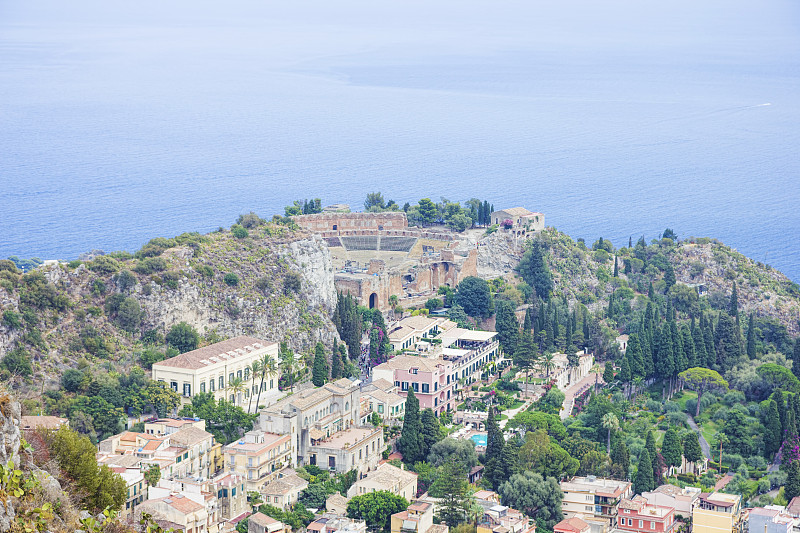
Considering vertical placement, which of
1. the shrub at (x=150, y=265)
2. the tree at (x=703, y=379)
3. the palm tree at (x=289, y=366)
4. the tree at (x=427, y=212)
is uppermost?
the tree at (x=427, y=212)

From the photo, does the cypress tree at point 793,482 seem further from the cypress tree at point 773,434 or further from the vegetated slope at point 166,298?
the vegetated slope at point 166,298

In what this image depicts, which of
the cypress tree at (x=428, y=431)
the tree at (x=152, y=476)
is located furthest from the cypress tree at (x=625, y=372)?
the tree at (x=152, y=476)

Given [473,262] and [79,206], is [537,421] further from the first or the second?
[79,206]

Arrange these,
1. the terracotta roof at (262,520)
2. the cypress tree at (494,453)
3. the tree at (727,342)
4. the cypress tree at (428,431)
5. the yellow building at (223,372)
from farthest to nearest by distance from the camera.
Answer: the tree at (727,342), the yellow building at (223,372), the cypress tree at (428,431), the cypress tree at (494,453), the terracotta roof at (262,520)

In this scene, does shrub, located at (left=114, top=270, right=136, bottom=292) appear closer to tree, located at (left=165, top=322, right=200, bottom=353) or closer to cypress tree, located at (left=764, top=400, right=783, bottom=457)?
tree, located at (left=165, top=322, right=200, bottom=353)

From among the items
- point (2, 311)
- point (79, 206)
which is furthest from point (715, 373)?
point (79, 206)

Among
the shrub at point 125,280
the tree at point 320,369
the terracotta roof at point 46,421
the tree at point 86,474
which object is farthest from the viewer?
the shrub at point 125,280

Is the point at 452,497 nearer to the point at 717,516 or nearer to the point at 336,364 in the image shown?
the point at 717,516
